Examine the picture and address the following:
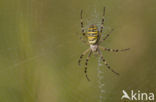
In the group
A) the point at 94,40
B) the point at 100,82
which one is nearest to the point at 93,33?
the point at 94,40

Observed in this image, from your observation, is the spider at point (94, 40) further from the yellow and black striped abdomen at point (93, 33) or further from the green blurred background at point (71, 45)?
the green blurred background at point (71, 45)

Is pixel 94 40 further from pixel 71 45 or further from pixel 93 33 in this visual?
pixel 71 45

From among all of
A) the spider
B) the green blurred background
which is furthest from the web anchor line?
the spider

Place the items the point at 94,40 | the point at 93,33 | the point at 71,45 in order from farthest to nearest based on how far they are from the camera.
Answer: the point at 71,45 → the point at 94,40 → the point at 93,33

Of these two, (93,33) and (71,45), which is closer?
(93,33)

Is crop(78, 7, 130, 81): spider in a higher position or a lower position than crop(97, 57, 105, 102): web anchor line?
higher

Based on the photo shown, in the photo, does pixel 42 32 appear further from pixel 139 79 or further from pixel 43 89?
pixel 139 79

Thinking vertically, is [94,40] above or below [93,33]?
below

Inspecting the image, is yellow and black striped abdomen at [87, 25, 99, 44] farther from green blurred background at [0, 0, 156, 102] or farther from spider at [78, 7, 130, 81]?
green blurred background at [0, 0, 156, 102]
